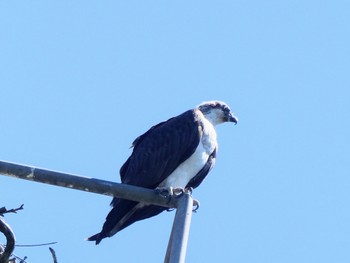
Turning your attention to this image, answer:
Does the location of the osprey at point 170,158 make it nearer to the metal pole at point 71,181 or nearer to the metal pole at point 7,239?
the metal pole at point 71,181

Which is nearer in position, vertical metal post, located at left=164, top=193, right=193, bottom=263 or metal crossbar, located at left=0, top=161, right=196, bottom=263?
vertical metal post, located at left=164, top=193, right=193, bottom=263

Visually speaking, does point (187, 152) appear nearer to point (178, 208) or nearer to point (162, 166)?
point (162, 166)

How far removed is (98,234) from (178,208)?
122 inches

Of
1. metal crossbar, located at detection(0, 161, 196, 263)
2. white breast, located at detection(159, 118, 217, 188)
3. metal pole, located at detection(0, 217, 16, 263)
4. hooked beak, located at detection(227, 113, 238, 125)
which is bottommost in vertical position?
metal pole, located at detection(0, 217, 16, 263)

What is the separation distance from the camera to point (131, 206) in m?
8.95

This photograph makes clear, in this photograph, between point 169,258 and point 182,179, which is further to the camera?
point 182,179

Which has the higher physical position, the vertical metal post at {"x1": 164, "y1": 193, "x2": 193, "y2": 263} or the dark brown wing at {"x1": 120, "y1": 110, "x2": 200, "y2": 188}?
the dark brown wing at {"x1": 120, "y1": 110, "x2": 200, "y2": 188}

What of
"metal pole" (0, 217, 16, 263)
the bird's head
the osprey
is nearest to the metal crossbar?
"metal pole" (0, 217, 16, 263)

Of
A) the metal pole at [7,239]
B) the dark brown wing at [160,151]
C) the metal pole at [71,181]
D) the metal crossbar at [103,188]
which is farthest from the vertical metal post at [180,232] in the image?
the dark brown wing at [160,151]

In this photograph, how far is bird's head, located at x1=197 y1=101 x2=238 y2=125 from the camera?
1109 cm

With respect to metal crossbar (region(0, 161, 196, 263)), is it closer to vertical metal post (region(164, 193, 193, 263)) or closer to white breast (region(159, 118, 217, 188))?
vertical metal post (region(164, 193, 193, 263))

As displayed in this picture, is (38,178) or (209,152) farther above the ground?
(209,152)

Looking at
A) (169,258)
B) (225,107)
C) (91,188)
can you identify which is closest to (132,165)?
(225,107)

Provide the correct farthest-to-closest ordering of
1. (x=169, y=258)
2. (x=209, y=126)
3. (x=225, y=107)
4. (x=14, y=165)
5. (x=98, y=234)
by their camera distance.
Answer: (x=225, y=107) < (x=209, y=126) < (x=98, y=234) < (x=14, y=165) < (x=169, y=258)
